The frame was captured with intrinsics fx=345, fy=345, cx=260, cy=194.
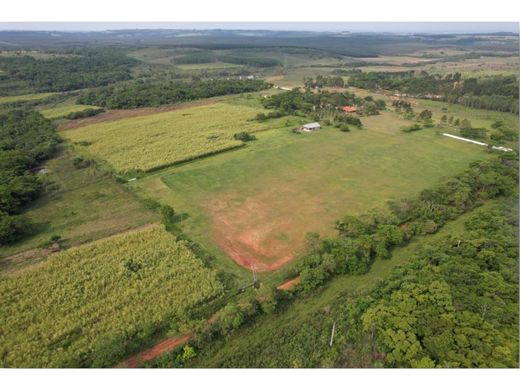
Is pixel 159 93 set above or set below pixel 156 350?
above

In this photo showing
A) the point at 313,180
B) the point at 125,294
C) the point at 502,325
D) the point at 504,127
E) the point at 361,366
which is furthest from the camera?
the point at 504,127

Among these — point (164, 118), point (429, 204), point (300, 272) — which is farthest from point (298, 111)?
point (300, 272)

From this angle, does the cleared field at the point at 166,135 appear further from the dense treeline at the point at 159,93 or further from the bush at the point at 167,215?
the bush at the point at 167,215

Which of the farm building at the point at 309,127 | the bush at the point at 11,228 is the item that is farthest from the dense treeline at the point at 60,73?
the bush at the point at 11,228

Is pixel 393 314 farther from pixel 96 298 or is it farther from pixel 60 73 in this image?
pixel 60 73

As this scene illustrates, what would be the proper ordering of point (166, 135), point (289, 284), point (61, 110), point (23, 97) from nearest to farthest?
point (289, 284) → point (166, 135) → point (61, 110) → point (23, 97)

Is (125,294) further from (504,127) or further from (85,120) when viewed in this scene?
(504,127)

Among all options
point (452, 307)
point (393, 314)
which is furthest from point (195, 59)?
point (452, 307)

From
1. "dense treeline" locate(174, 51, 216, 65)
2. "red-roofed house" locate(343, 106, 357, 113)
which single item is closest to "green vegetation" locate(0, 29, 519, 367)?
"red-roofed house" locate(343, 106, 357, 113)
